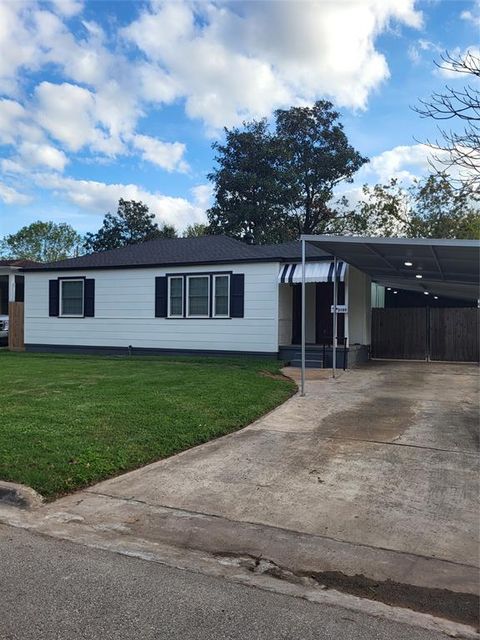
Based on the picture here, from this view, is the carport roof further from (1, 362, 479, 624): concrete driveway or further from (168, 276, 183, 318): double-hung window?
(168, 276, 183, 318): double-hung window

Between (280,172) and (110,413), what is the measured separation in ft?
89.3

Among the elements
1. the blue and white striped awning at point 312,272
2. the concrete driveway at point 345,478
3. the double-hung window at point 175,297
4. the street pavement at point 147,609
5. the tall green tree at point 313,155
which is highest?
Result: the tall green tree at point 313,155

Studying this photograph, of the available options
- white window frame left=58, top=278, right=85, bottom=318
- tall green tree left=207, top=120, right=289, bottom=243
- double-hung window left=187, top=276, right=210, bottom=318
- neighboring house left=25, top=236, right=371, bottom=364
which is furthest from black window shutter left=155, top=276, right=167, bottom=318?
tall green tree left=207, top=120, right=289, bottom=243

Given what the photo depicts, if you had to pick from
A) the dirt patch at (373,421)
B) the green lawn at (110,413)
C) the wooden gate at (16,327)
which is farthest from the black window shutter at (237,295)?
the wooden gate at (16,327)

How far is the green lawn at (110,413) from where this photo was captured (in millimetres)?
5500

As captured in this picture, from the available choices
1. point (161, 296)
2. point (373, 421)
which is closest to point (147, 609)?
point (373, 421)

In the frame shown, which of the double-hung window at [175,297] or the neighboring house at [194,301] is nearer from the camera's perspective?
the neighboring house at [194,301]

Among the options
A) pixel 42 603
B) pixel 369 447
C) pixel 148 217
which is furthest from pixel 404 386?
pixel 148 217

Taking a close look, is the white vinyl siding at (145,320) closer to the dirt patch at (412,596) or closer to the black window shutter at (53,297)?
the black window shutter at (53,297)

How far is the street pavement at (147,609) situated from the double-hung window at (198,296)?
12825mm

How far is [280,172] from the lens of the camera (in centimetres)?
3231

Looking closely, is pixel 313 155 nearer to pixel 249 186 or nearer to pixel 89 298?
pixel 249 186

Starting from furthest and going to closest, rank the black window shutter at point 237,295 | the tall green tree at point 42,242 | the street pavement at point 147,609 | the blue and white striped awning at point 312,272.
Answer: the tall green tree at point 42,242, the black window shutter at point 237,295, the blue and white striped awning at point 312,272, the street pavement at point 147,609

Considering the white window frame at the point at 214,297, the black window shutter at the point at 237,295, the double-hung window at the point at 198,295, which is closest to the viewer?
the black window shutter at the point at 237,295
